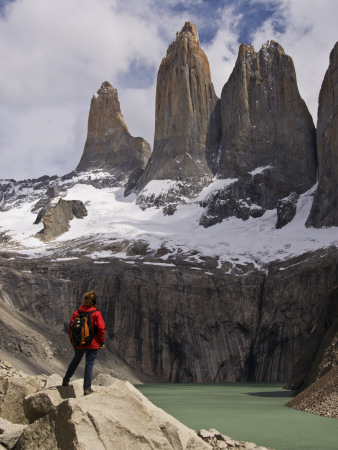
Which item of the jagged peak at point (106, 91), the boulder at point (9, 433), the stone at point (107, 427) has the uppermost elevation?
the jagged peak at point (106, 91)

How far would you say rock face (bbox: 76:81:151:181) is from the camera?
13925 cm

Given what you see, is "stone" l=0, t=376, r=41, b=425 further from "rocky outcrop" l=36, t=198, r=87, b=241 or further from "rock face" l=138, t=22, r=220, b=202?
"rock face" l=138, t=22, r=220, b=202

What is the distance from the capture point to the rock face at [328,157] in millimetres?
79500

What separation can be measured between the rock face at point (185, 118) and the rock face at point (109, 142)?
2221 centimetres

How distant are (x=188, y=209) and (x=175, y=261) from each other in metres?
26.0

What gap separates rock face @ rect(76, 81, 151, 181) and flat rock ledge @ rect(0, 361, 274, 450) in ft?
406

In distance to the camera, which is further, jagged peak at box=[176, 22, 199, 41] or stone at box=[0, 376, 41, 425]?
jagged peak at box=[176, 22, 199, 41]

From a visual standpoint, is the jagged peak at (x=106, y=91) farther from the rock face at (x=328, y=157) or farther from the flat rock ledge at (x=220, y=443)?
the flat rock ledge at (x=220, y=443)

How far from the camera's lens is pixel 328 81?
282ft

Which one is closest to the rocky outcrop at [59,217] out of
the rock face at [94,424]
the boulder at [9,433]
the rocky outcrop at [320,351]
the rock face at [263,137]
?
the rock face at [263,137]

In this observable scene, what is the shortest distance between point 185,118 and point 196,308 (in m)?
52.4

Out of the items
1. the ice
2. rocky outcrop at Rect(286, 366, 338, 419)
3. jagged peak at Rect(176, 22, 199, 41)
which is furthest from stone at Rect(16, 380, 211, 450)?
jagged peak at Rect(176, 22, 199, 41)

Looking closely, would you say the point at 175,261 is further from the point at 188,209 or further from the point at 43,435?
the point at 43,435

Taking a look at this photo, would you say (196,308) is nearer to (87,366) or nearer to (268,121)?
(268,121)
